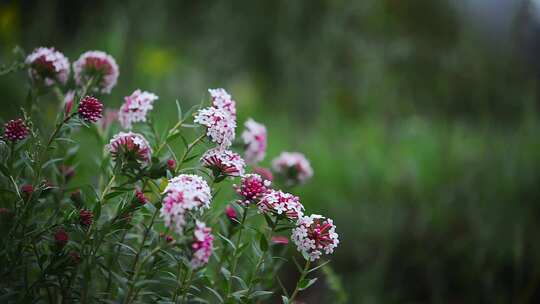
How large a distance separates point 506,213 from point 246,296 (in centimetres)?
197

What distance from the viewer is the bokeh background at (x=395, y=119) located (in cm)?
268

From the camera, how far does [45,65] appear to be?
1.57 m

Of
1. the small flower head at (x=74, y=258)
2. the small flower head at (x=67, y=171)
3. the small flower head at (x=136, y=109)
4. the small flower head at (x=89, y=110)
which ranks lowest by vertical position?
the small flower head at (x=74, y=258)

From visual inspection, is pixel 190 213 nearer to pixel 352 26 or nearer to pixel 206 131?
pixel 206 131

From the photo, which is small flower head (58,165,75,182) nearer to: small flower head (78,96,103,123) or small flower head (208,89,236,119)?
small flower head (78,96,103,123)

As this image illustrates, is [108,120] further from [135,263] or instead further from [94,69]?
[135,263]

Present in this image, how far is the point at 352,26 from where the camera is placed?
513 centimetres

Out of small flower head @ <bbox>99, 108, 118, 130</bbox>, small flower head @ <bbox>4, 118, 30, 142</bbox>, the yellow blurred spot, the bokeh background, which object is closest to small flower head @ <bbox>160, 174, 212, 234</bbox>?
small flower head @ <bbox>4, 118, 30, 142</bbox>

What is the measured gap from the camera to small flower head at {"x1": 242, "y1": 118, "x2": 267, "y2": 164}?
5.39 ft

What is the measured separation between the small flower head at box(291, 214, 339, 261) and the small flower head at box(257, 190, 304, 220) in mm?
25

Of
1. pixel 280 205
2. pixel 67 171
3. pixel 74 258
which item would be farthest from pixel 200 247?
pixel 67 171

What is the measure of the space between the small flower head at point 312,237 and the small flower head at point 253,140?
441 mm

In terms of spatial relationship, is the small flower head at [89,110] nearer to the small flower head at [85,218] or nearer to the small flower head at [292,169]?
the small flower head at [85,218]

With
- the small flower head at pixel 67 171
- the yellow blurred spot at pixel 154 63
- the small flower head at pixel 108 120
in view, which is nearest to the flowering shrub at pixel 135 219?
the small flower head at pixel 67 171
